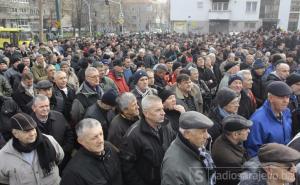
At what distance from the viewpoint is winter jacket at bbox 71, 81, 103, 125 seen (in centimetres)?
522

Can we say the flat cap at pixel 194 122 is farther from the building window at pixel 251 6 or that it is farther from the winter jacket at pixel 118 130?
the building window at pixel 251 6

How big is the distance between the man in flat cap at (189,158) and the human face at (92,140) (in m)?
0.73

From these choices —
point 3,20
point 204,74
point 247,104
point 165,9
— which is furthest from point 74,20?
point 165,9

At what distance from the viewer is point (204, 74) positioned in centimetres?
886

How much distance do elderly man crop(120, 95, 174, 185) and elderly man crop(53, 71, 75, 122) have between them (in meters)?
2.52

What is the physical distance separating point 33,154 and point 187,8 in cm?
5275

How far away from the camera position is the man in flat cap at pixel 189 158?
9.65ft

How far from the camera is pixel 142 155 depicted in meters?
3.67

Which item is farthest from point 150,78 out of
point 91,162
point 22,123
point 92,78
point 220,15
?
point 220,15

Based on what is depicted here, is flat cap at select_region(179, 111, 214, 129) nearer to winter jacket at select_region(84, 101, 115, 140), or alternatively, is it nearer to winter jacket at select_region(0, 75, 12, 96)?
winter jacket at select_region(84, 101, 115, 140)

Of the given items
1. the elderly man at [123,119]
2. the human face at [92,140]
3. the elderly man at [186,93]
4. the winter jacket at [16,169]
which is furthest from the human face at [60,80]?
the human face at [92,140]

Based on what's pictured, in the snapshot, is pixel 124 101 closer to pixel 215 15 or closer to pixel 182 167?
pixel 182 167

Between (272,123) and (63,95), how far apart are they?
401cm

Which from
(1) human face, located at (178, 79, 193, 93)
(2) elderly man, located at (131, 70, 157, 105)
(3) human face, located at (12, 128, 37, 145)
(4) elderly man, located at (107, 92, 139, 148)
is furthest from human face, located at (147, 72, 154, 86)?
(3) human face, located at (12, 128, 37, 145)
